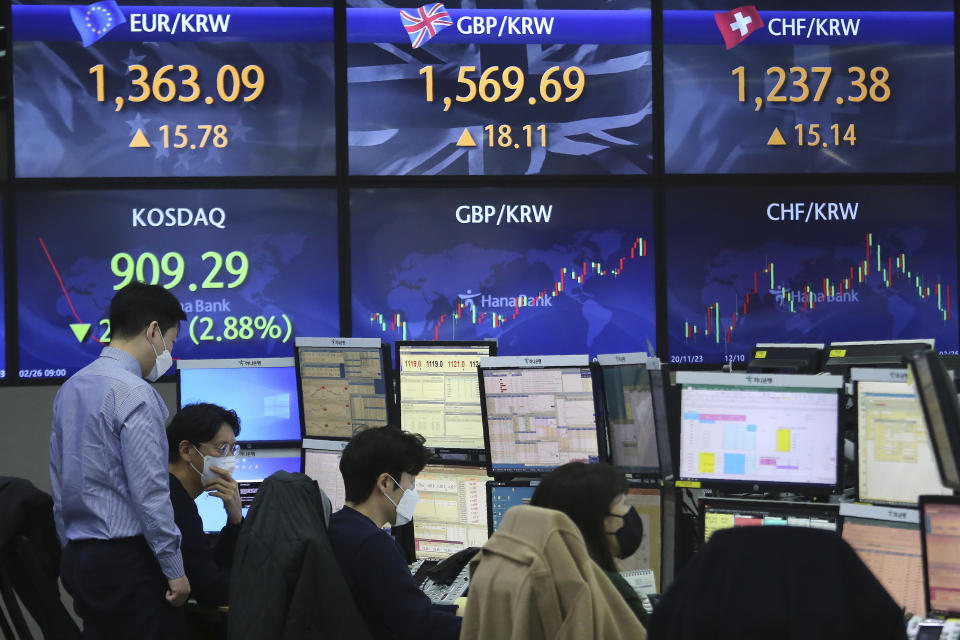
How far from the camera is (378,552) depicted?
2906 millimetres

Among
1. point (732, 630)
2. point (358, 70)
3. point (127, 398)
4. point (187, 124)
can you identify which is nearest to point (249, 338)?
point (187, 124)

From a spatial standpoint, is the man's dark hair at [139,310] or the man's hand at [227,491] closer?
the man's dark hair at [139,310]

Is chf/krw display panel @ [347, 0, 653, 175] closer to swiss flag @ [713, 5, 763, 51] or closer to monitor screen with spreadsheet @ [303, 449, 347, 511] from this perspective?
swiss flag @ [713, 5, 763, 51]

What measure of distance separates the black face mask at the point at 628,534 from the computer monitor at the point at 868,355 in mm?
1099

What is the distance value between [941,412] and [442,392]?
1962mm

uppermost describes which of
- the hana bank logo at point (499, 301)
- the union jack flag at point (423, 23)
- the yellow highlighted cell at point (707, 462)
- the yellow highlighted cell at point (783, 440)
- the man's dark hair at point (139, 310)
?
the union jack flag at point (423, 23)

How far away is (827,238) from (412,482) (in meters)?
3.32

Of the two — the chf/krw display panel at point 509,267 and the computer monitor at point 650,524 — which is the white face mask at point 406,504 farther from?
the chf/krw display panel at point 509,267

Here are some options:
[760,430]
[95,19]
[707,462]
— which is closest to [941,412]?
[760,430]

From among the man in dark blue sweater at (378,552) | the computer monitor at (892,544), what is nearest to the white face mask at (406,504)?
the man in dark blue sweater at (378,552)

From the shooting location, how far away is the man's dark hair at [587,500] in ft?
8.43

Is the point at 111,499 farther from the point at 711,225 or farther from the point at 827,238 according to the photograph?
the point at 827,238

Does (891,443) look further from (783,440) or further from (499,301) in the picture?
(499,301)

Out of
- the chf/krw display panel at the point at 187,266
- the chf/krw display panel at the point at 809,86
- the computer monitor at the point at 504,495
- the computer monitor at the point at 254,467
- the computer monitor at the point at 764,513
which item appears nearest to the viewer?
the computer monitor at the point at 764,513
